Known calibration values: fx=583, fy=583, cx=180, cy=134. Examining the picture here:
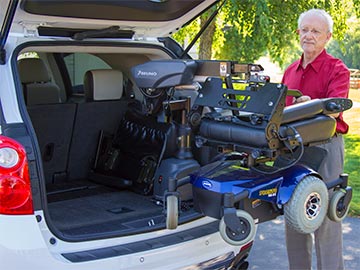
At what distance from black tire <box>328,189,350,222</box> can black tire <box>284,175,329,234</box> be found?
0.16 m

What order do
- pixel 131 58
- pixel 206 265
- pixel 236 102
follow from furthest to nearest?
pixel 131 58 < pixel 206 265 < pixel 236 102

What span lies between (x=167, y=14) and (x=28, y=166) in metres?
1.53

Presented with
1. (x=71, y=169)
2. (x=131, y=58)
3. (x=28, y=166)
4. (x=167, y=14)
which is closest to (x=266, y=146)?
(x=28, y=166)

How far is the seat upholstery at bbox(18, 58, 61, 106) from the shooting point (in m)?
4.42

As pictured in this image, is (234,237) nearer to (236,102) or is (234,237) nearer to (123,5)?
(236,102)

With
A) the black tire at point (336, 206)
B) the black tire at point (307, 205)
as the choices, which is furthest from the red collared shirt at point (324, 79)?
the black tire at point (307, 205)

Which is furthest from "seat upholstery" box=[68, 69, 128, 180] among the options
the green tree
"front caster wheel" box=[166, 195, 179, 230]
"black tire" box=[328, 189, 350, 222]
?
the green tree

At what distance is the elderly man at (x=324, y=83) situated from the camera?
383 cm

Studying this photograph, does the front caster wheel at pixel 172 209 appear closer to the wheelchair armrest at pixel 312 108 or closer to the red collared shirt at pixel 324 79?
the wheelchair armrest at pixel 312 108

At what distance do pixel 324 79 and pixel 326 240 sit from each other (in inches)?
43.1

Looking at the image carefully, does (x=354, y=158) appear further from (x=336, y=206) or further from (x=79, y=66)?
(x=336, y=206)

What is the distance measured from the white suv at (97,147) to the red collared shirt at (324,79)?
78cm

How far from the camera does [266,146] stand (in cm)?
281

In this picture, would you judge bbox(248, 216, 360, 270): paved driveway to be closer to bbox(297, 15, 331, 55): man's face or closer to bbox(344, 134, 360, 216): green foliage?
bbox(344, 134, 360, 216): green foliage
